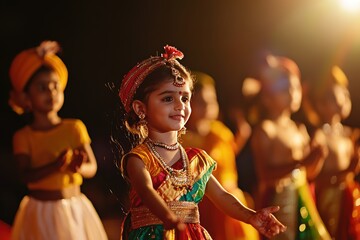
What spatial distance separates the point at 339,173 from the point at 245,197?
2.35 feet

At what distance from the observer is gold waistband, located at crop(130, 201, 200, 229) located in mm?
4031

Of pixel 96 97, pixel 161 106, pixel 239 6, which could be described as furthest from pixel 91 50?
pixel 161 106

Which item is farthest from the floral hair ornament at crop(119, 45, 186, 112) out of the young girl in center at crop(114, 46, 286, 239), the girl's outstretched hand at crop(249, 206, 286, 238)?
the girl's outstretched hand at crop(249, 206, 286, 238)

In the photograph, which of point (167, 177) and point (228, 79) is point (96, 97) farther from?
point (167, 177)

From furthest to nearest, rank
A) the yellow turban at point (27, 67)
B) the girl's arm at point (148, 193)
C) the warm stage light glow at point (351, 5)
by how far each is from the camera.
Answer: the warm stage light glow at point (351, 5) → the yellow turban at point (27, 67) → the girl's arm at point (148, 193)

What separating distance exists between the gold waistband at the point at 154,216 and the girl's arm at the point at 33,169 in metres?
1.30

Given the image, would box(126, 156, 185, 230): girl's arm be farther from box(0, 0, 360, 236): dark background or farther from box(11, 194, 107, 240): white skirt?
box(0, 0, 360, 236): dark background

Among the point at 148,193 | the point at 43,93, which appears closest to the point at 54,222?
the point at 43,93

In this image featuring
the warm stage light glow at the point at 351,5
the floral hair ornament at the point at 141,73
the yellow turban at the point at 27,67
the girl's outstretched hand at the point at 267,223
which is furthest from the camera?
the warm stage light glow at the point at 351,5

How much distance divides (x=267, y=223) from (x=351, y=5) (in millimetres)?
4396

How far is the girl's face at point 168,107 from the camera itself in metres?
4.06

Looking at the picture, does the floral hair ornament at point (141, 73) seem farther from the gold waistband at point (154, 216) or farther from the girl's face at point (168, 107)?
the gold waistband at point (154, 216)

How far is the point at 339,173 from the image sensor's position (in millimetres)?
6906

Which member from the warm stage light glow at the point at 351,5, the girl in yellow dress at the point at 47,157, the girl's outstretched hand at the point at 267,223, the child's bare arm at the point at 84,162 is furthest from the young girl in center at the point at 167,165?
the warm stage light glow at the point at 351,5
